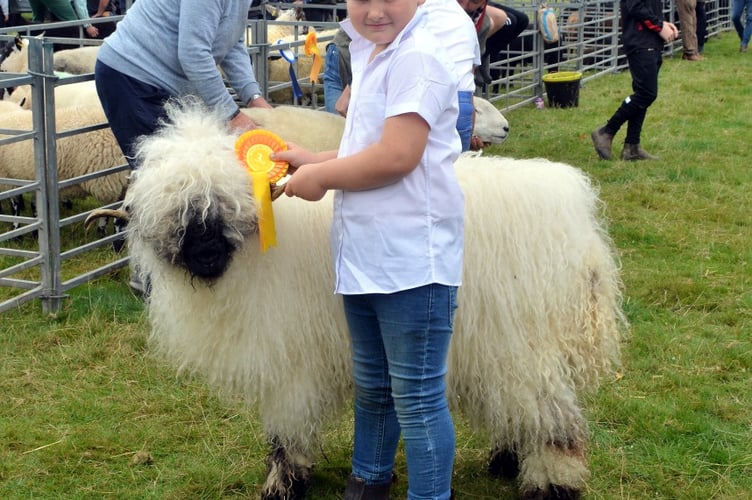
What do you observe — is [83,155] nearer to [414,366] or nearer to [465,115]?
[465,115]

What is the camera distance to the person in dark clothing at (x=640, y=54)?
7508 mm

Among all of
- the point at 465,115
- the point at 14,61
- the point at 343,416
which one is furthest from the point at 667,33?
the point at 14,61

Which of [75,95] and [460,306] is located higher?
[75,95]

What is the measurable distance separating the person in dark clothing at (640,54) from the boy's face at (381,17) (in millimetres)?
5849

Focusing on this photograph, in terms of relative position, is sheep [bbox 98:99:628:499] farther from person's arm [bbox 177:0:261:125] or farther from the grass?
person's arm [bbox 177:0:261:125]

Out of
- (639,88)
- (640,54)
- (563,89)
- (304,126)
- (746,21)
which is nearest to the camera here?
(304,126)

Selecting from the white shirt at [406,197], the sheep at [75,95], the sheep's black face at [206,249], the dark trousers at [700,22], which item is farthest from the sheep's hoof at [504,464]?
the dark trousers at [700,22]

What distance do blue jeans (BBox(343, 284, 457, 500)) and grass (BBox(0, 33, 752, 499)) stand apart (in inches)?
26.9

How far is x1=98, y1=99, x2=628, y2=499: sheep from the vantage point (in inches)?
101

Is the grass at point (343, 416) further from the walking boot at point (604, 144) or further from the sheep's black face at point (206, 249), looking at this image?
the walking boot at point (604, 144)

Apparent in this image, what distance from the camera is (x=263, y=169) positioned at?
96.4 inches

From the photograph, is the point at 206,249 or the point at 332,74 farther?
the point at 332,74

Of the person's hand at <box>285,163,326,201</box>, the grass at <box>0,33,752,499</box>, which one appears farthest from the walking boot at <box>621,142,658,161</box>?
the person's hand at <box>285,163,326,201</box>

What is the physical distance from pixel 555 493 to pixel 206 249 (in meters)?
1.31
